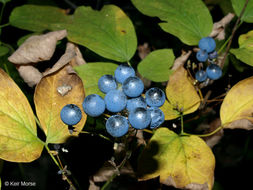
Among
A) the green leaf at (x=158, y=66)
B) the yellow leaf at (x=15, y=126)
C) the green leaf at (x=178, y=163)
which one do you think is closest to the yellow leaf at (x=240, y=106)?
the green leaf at (x=178, y=163)

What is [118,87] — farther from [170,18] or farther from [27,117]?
[170,18]

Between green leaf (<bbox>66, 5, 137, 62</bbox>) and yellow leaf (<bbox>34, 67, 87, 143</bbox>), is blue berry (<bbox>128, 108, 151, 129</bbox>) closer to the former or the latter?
yellow leaf (<bbox>34, 67, 87, 143</bbox>)

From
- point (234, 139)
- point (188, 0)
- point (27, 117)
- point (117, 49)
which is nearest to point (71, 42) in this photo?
point (117, 49)

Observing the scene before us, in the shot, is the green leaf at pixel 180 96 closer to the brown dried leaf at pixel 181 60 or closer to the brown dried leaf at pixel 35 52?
the brown dried leaf at pixel 181 60

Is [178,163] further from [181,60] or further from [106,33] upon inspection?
[106,33]

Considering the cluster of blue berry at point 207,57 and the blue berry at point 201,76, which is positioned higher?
the cluster of blue berry at point 207,57

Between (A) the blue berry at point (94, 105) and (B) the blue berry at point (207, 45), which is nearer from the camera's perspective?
(A) the blue berry at point (94, 105)
